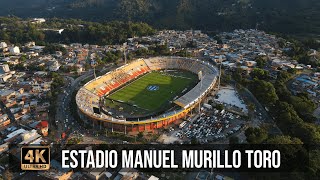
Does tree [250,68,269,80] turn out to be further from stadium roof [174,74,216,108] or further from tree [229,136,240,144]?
tree [229,136,240,144]

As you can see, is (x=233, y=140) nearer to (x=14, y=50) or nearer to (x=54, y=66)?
(x=54, y=66)

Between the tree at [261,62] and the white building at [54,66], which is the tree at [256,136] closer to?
the tree at [261,62]

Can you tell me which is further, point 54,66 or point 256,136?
point 54,66

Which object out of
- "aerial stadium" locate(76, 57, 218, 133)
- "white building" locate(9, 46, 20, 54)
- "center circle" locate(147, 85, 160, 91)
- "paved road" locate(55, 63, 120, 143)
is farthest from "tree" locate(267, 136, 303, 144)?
"white building" locate(9, 46, 20, 54)

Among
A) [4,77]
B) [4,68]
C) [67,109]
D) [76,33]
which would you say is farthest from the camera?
[76,33]

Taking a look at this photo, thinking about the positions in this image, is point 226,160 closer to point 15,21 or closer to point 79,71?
point 79,71

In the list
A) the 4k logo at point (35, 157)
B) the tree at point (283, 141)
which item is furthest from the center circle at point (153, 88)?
the 4k logo at point (35, 157)

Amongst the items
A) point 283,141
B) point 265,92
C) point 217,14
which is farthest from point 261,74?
point 217,14
